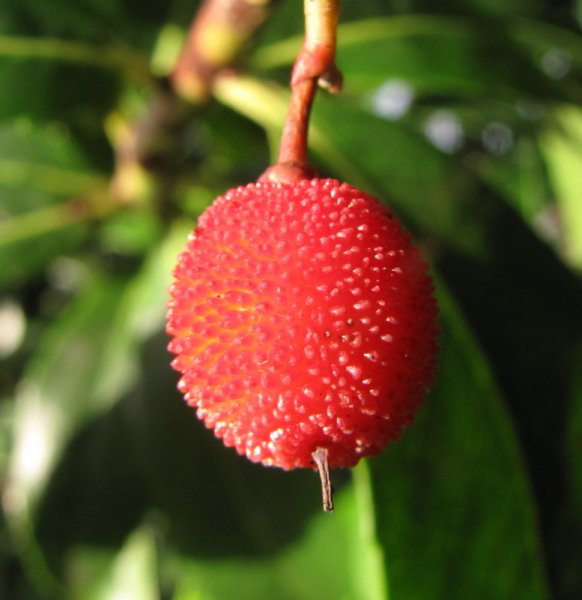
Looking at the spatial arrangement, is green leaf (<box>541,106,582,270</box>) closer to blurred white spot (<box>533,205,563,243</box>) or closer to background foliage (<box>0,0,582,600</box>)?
background foliage (<box>0,0,582,600</box>)

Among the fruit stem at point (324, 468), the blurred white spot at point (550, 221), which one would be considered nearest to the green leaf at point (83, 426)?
the fruit stem at point (324, 468)

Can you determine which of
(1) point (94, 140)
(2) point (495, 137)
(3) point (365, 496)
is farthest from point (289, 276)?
(2) point (495, 137)

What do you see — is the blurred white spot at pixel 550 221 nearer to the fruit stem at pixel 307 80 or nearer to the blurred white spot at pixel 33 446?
the blurred white spot at pixel 33 446

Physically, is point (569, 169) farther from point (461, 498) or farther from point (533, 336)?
point (461, 498)

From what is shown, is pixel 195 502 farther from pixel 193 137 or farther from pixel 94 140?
pixel 193 137

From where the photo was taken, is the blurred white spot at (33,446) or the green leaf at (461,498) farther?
the blurred white spot at (33,446)
